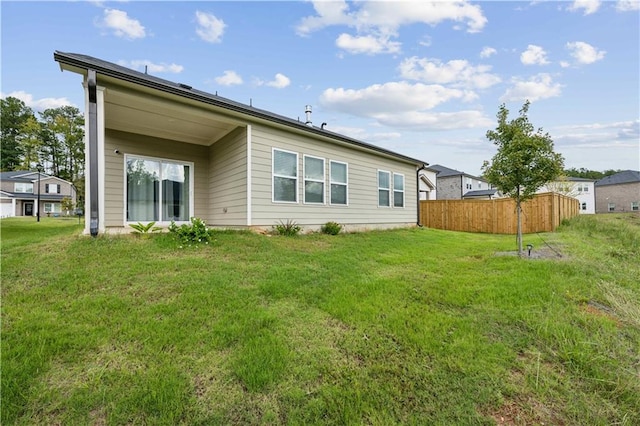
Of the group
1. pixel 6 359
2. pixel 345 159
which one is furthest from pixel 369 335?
pixel 345 159

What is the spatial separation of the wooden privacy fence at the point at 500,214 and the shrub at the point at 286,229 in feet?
32.4

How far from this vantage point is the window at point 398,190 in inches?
453

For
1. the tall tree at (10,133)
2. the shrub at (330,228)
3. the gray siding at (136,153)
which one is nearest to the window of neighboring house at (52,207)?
the tall tree at (10,133)

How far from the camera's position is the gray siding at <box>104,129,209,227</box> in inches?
290

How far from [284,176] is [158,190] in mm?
3586

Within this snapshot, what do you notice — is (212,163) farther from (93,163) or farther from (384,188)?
(384,188)

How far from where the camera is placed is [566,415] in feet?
5.94

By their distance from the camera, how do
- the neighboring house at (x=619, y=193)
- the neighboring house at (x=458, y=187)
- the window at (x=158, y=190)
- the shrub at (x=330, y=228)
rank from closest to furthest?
the window at (x=158, y=190) → the shrub at (x=330, y=228) → the neighboring house at (x=458, y=187) → the neighboring house at (x=619, y=193)

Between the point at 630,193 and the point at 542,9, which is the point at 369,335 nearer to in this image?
the point at 542,9

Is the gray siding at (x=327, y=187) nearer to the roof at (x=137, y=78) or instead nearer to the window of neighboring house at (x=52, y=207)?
the roof at (x=137, y=78)

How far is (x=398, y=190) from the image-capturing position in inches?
460

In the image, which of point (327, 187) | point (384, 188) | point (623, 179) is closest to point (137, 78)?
point (327, 187)

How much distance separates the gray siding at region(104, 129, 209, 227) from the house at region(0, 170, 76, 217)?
2870 cm

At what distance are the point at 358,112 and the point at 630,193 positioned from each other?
38849mm
